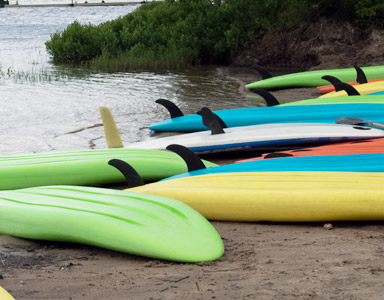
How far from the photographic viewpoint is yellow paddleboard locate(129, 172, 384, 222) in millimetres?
3602

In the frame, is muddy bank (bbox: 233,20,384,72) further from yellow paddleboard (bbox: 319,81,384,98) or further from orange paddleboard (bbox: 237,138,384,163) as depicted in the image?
orange paddleboard (bbox: 237,138,384,163)

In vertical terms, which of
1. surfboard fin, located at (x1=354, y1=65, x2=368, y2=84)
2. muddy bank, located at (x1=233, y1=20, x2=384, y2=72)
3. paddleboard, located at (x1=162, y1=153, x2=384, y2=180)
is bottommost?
paddleboard, located at (x1=162, y1=153, x2=384, y2=180)

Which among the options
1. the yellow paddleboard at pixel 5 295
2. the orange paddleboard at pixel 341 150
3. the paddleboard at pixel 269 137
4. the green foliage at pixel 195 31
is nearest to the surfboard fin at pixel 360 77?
the paddleboard at pixel 269 137

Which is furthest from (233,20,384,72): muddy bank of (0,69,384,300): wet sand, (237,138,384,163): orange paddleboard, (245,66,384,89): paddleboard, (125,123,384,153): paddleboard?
(0,69,384,300): wet sand

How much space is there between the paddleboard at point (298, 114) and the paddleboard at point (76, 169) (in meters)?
1.60

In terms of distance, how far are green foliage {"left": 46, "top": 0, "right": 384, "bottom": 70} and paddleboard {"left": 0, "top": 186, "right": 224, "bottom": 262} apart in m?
9.67

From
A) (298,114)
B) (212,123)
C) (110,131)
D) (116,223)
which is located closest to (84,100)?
(110,131)

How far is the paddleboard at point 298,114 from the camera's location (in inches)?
252

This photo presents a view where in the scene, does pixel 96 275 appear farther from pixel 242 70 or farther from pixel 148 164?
pixel 242 70

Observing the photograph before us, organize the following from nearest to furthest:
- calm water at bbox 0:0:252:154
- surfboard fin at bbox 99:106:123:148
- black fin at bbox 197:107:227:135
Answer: surfboard fin at bbox 99:106:123:148 < black fin at bbox 197:107:227:135 < calm water at bbox 0:0:252:154

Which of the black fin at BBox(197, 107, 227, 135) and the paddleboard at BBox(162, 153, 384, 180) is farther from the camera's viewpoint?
the black fin at BBox(197, 107, 227, 135)

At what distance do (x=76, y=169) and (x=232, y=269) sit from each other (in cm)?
256

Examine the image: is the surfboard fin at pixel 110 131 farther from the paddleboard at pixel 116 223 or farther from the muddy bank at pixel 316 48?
the muddy bank at pixel 316 48

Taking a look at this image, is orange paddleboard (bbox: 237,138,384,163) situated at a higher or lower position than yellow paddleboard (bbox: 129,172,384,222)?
higher
